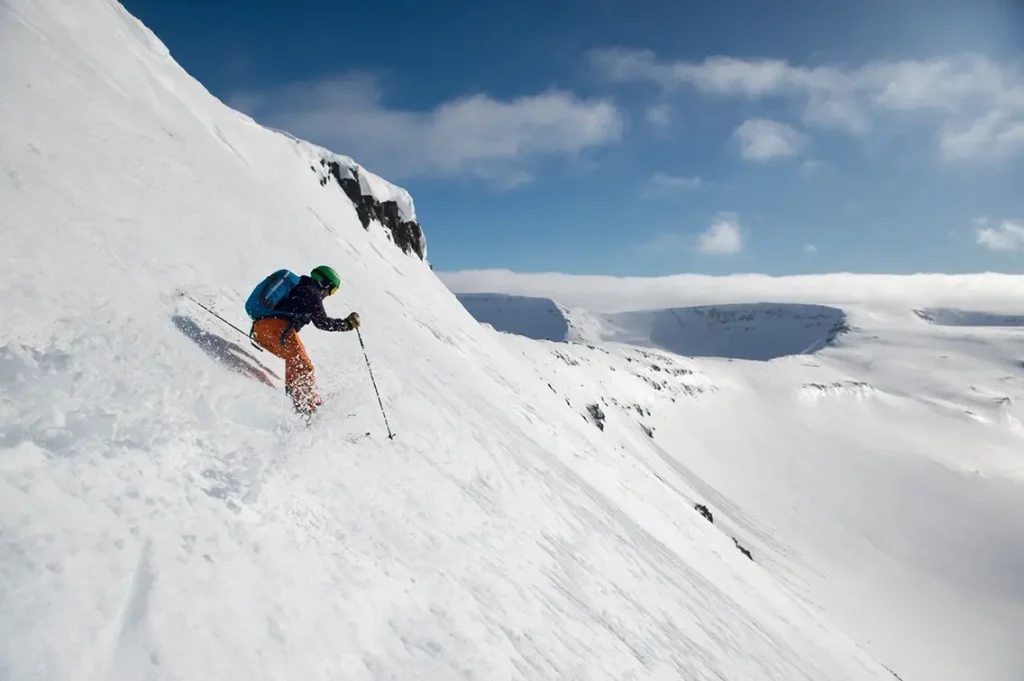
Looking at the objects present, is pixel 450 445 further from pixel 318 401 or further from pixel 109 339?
pixel 109 339

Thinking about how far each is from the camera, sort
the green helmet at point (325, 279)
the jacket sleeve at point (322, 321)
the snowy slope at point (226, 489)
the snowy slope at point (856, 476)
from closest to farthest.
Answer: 1. the snowy slope at point (226, 489)
2. the jacket sleeve at point (322, 321)
3. the green helmet at point (325, 279)
4. the snowy slope at point (856, 476)

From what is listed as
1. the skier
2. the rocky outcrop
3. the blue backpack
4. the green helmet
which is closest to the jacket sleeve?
the skier

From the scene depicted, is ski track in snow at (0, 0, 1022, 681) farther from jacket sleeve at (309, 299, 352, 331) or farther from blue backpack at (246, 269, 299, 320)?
jacket sleeve at (309, 299, 352, 331)

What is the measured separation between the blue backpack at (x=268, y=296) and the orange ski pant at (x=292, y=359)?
5.5 inches

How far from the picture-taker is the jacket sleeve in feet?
28.3

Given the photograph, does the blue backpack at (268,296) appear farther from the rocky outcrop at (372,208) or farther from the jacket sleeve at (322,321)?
the rocky outcrop at (372,208)

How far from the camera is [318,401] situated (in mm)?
8172

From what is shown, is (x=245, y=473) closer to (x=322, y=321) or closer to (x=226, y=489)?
(x=226, y=489)

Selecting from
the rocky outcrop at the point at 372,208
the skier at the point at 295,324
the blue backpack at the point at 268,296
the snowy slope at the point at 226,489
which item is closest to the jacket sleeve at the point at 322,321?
the skier at the point at 295,324

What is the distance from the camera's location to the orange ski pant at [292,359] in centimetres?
799

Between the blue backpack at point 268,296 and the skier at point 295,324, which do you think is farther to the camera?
the blue backpack at point 268,296

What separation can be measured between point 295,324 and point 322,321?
0.41 m

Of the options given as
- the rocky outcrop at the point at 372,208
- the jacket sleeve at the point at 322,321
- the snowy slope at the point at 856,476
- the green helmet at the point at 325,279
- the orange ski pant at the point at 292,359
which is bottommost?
the snowy slope at the point at 856,476

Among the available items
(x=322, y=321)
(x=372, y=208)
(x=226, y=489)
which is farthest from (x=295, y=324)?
(x=372, y=208)
